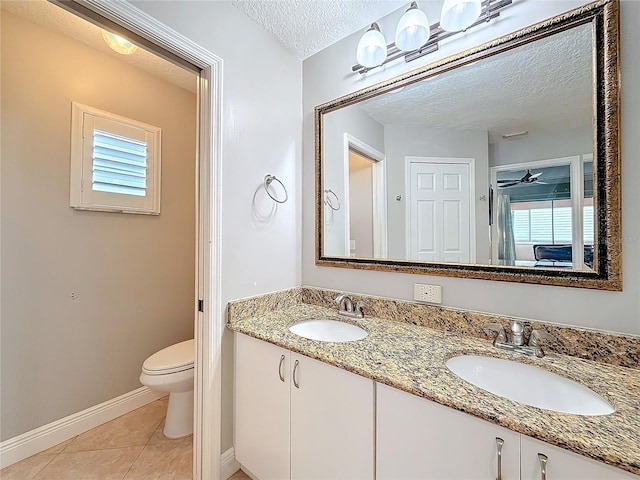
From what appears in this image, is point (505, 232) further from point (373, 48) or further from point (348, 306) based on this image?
point (373, 48)

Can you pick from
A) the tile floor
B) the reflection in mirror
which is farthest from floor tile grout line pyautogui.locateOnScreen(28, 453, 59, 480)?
the reflection in mirror

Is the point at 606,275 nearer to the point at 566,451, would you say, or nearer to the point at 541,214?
the point at 541,214

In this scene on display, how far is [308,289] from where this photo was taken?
1788 mm

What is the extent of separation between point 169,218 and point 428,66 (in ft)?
6.75

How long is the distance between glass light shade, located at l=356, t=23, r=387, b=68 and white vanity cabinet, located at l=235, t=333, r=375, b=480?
1460mm

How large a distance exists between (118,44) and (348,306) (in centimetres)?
207

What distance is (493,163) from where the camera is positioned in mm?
1214

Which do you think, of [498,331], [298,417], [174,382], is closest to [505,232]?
[498,331]

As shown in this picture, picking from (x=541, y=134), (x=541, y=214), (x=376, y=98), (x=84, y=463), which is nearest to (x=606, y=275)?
(x=541, y=214)

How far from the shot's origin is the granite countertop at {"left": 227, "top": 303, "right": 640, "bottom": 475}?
605 mm

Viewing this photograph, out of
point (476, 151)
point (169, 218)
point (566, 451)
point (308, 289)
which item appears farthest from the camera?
point (169, 218)

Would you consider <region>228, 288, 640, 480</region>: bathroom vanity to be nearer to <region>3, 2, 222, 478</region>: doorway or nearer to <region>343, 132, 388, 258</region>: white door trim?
<region>3, 2, 222, 478</region>: doorway

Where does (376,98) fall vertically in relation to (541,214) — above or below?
above

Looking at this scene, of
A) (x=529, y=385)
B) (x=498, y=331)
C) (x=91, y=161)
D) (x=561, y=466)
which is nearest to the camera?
(x=561, y=466)
